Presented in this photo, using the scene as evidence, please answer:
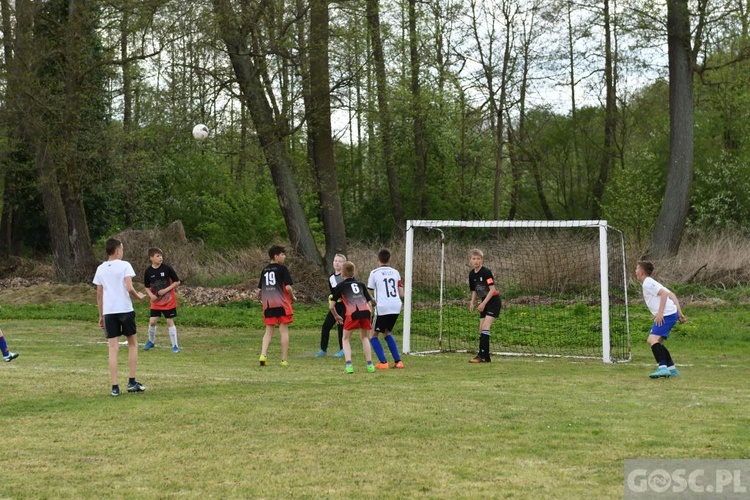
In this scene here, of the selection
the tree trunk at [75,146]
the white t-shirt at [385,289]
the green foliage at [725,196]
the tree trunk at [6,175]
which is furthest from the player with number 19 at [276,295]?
the green foliage at [725,196]

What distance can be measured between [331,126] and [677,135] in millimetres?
10501

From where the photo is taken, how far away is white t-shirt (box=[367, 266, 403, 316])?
47.1ft

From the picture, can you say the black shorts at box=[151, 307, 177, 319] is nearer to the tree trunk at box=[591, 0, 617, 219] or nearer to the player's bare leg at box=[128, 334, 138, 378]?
the player's bare leg at box=[128, 334, 138, 378]

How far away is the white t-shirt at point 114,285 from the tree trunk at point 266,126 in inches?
584

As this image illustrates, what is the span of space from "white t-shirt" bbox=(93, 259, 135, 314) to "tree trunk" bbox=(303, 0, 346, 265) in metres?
16.3

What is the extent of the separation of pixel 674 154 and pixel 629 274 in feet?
21.8

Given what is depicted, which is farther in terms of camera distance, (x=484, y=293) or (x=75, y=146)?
(x=75, y=146)

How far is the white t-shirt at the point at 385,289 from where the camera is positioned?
1434 centimetres

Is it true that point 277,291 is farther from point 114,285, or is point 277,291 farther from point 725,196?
point 725,196

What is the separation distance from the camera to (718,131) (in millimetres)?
43344

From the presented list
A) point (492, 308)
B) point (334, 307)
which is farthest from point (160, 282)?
point (492, 308)

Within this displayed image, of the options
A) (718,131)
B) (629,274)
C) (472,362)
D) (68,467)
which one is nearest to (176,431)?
(68,467)

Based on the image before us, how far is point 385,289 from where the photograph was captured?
14.4 meters

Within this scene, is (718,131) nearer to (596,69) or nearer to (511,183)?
(596,69)
